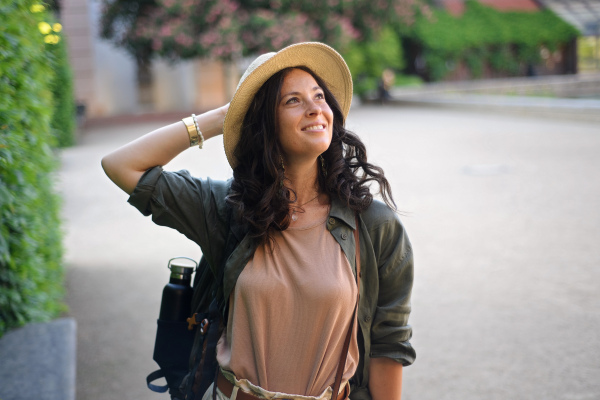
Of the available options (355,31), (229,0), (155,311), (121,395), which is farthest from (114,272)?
(355,31)

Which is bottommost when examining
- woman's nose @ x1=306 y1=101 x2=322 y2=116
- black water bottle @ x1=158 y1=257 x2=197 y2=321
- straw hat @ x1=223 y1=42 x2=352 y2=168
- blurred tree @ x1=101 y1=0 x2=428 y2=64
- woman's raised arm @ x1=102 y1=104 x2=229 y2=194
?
black water bottle @ x1=158 y1=257 x2=197 y2=321

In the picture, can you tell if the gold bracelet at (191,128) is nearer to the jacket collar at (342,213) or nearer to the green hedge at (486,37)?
the jacket collar at (342,213)

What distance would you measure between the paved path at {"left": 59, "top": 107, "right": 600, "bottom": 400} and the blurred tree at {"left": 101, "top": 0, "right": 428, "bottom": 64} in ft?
34.9

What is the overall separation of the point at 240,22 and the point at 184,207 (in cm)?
2176

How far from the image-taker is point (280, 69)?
7.13 ft

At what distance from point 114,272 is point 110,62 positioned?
26.2 metres

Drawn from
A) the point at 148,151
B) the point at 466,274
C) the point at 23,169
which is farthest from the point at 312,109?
the point at 466,274

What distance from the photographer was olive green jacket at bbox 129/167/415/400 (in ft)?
6.90

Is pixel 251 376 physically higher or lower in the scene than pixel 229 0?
lower

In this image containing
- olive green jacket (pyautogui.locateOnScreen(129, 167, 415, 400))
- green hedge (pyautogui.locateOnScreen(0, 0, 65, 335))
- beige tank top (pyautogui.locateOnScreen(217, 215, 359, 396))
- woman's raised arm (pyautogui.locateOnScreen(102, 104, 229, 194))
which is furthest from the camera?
green hedge (pyautogui.locateOnScreen(0, 0, 65, 335))

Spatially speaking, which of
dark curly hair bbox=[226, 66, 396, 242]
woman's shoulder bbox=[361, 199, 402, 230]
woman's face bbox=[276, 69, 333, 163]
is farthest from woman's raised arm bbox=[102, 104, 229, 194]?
woman's shoulder bbox=[361, 199, 402, 230]

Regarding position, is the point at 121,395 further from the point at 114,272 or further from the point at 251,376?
the point at 114,272

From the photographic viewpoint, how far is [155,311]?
5555mm

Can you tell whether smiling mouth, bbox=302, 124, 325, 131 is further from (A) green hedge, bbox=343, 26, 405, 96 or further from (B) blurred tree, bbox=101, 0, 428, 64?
(A) green hedge, bbox=343, 26, 405, 96
